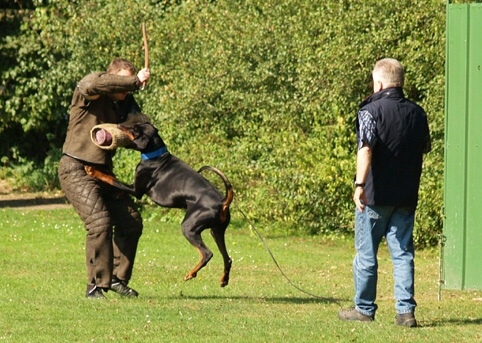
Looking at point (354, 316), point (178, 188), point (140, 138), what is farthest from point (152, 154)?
point (354, 316)

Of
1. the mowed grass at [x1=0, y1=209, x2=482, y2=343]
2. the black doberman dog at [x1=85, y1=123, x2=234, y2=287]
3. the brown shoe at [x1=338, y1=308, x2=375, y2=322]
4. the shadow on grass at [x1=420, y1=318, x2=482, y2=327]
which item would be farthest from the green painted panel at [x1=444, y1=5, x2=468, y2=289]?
the black doberman dog at [x1=85, y1=123, x2=234, y2=287]

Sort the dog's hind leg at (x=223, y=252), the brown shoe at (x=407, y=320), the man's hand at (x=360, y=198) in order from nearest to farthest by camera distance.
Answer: the man's hand at (x=360, y=198)
the brown shoe at (x=407, y=320)
the dog's hind leg at (x=223, y=252)

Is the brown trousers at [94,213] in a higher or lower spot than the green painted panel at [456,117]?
lower

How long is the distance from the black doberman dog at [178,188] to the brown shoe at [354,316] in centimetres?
142

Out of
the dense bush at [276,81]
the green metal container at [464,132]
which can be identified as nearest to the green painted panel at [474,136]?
the green metal container at [464,132]

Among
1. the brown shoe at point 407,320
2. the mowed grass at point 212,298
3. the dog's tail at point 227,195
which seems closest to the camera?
the mowed grass at point 212,298

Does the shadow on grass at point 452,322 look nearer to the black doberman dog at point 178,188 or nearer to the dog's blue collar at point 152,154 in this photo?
the black doberman dog at point 178,188

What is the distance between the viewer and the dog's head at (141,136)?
8.43 metres

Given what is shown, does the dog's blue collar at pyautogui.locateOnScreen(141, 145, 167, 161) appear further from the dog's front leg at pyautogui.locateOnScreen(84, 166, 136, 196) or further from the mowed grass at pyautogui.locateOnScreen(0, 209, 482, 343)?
the mowed grass at pyautogui.locateOnScreen(0, 209, 482, 343)

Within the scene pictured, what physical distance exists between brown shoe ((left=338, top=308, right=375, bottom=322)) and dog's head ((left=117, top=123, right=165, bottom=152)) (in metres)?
2.33

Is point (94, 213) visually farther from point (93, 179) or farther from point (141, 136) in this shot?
point (141, 136)

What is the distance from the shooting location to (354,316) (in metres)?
7.44

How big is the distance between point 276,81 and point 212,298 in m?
7.39

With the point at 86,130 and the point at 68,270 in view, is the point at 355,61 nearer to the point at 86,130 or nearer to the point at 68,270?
the point at 68,270
